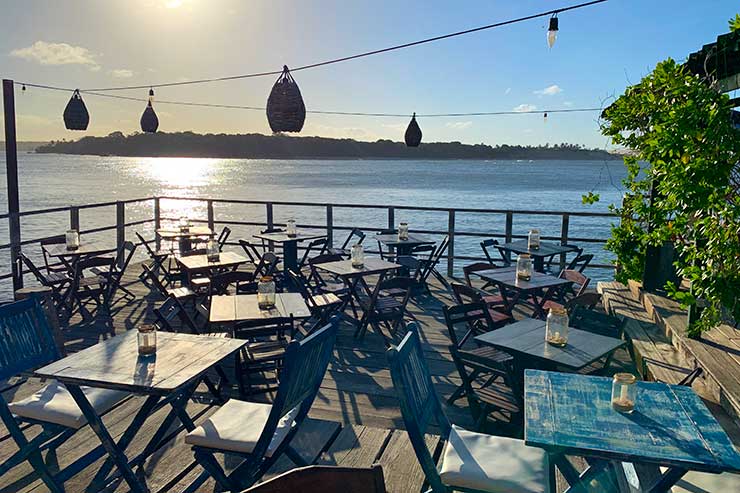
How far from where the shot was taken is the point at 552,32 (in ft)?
18.4

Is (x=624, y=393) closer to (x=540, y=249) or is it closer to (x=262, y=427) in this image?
(x=262, y=427)

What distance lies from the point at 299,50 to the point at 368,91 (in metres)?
15.7

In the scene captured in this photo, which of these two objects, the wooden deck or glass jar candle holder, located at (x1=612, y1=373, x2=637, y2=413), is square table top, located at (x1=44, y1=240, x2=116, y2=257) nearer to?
the wooden deck

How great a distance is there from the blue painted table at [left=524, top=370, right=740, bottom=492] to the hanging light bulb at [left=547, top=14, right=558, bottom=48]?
4229mm

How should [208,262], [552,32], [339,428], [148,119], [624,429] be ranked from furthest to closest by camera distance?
[148,119], [208,262], [552,32], [339,428], [624,429]

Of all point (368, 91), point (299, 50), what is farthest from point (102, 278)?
point (368, 91)

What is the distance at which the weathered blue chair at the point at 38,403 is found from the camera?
8.63 feet

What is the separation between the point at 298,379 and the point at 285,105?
4.47 metres

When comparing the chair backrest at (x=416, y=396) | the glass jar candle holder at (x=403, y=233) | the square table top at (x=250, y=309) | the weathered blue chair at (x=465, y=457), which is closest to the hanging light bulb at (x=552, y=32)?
the glass jar candle holder at (x=403, y=233)

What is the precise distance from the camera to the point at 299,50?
10672 mm

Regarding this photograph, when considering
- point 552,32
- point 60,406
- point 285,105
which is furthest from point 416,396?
→ point 285,105

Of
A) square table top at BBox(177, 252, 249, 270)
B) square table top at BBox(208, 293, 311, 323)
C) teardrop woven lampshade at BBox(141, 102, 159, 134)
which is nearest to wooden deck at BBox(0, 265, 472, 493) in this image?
square table top at BBox(208, 293, 311, 323)

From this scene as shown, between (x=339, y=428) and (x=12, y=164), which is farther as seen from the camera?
(x=12, y=164)

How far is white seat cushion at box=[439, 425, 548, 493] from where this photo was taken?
2.03 m
